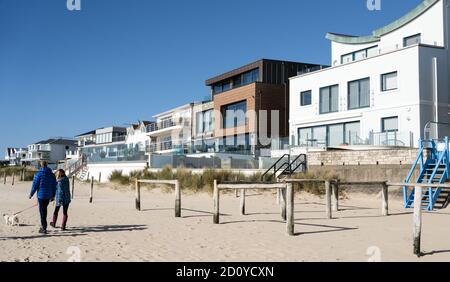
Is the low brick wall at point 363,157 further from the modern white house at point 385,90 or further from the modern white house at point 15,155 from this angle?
the modern white house at point 15,155

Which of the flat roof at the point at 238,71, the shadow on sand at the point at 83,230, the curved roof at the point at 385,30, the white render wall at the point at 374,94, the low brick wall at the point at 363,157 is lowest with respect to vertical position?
the shadow on sand at the point at 83,230

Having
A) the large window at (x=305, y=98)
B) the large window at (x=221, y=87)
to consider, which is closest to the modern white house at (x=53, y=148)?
the large window at (x=221, y=87)

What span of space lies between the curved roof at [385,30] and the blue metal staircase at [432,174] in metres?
13.4

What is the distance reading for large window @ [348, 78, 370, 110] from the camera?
1218 inches

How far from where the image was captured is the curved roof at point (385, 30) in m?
30.3

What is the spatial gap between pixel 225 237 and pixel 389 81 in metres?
21.5

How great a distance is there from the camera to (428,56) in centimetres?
2823

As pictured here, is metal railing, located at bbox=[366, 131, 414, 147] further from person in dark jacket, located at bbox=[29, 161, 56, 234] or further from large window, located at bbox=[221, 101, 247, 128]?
person in dark jacket, located at bbox=[29, 161, 56, 234]

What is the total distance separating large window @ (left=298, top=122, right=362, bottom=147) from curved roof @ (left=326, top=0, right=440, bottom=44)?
23.9ft

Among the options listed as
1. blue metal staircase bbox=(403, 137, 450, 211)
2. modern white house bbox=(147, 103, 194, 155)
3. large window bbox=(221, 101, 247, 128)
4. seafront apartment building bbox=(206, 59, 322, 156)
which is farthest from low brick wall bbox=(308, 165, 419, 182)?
modern white house bbox=(147, 103, 194, 155)
